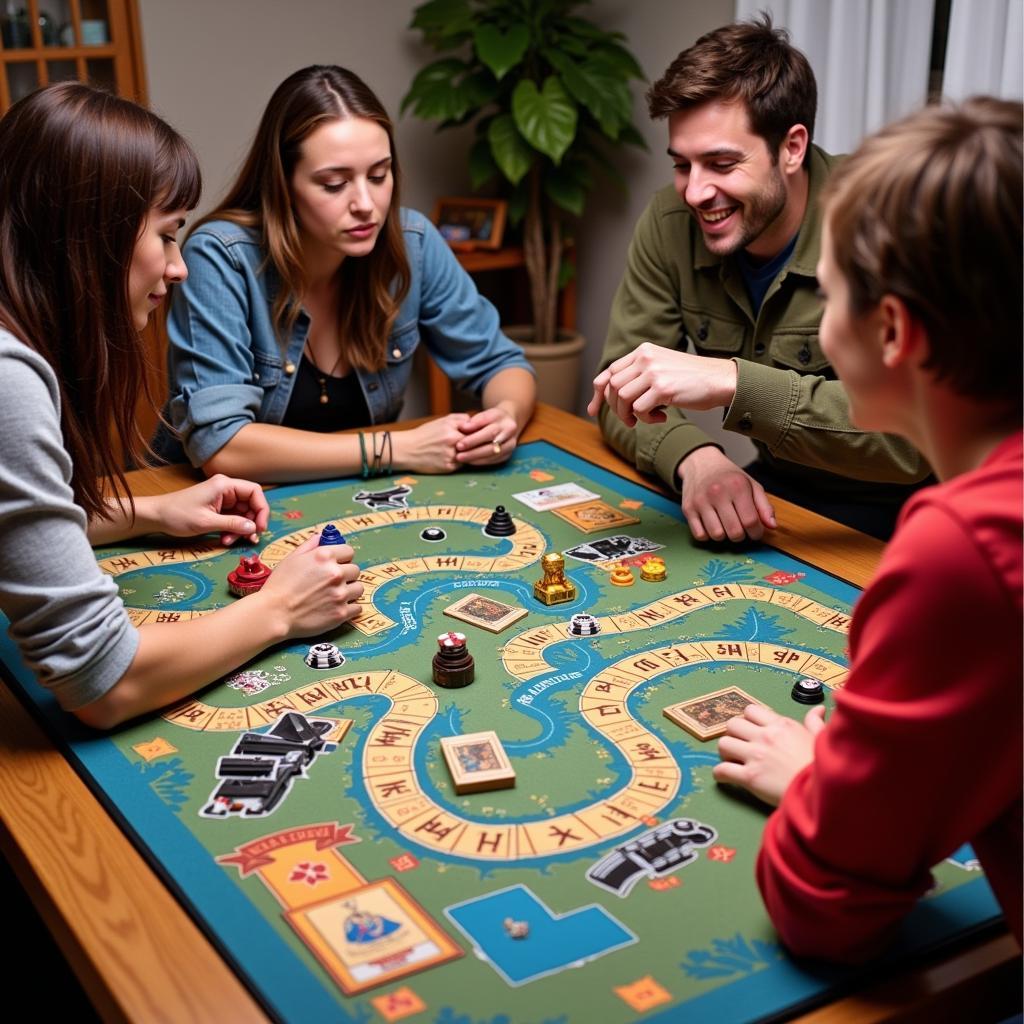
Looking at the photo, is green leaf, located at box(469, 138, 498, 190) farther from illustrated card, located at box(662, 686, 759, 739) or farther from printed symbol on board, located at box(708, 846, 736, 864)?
printed symbol on board, located at box(708, 846, 736, 864)

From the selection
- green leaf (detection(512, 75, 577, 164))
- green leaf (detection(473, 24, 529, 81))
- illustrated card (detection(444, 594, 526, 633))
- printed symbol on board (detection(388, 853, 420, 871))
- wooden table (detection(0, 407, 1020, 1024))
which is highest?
green leaf (detection(473, 24, 529, 81))

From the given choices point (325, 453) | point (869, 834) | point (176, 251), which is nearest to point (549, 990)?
point (869, 834)

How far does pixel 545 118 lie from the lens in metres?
3.71

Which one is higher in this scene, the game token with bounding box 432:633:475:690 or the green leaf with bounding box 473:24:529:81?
the green leaf with bounding box 473:24:529:81

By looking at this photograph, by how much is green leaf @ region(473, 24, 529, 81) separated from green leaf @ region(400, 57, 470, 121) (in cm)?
16

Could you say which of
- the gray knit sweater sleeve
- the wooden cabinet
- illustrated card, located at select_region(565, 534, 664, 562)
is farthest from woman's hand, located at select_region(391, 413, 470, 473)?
the wooden cabinet

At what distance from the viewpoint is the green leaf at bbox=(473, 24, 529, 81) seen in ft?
11.9

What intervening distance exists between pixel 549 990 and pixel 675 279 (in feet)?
5.39

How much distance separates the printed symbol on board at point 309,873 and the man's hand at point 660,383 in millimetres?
898

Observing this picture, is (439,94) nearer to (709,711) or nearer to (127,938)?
(709,711)

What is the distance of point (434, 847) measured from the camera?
114 centimetres

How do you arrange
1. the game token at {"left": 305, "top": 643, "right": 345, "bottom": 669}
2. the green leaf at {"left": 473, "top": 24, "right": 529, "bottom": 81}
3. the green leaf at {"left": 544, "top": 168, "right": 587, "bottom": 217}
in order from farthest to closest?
the green leaf at {"left": 544, "top": 168, "right": 587, "bottom": 217}, the green leaf at {"left": 473, "top": 24, "right": 529, "bottom": 81}, the game token at {"left": 305, "top": 643, "right": 345, "bottom": 669}

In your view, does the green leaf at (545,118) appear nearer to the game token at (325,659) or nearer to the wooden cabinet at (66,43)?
the wooden cabinet at (66,43)

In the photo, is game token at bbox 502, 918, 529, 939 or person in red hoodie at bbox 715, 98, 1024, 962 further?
game token at bbox 502, 918, 529, 939
